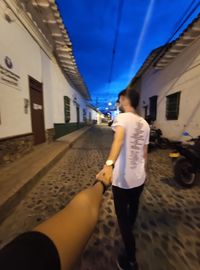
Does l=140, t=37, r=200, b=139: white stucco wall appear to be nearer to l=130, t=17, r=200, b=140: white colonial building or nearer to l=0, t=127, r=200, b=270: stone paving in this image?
l=130, t=17, r=200, b=140: white colonial building

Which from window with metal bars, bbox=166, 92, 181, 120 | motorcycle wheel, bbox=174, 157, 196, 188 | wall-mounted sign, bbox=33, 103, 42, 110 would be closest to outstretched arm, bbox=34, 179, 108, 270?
motorcycle wheel, bbox=174, 157, 196, 188

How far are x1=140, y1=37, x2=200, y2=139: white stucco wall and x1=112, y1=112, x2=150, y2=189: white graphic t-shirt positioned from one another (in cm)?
506

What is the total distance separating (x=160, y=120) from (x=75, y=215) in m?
8.74

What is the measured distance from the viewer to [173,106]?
23.9ft

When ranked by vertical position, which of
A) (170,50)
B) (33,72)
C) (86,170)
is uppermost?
(170,50)

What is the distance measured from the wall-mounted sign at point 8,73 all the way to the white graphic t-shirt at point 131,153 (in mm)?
3716

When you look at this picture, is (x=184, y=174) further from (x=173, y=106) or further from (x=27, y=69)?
(x=27, y=69)

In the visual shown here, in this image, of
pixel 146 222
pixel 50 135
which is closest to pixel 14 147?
Answer: pixel 50 135

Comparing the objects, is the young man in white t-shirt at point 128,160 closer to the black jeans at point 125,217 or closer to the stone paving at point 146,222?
the black jeans at point 125,217

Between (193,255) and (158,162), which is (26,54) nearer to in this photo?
Answer: (158,162)

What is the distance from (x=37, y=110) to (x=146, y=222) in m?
5.53

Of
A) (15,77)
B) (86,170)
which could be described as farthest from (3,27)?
(86,170)

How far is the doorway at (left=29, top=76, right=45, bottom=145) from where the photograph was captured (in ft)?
18.4

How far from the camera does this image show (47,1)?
4.20m
